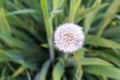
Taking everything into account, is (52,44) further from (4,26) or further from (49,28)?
(4,26)

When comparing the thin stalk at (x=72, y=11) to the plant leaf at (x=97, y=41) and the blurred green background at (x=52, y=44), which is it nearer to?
the blurred green background at (x=52, y=44)

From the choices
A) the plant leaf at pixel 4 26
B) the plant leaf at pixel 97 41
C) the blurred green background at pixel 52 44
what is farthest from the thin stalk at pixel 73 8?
the plant leaf at pixel 4 26

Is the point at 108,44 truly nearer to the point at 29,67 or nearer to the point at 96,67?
the point at 96,67

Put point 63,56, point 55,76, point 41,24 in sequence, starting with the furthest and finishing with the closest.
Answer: point 41,24
point 63,56
point 55,76

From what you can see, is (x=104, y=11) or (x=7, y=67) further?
(x=104, y=11)

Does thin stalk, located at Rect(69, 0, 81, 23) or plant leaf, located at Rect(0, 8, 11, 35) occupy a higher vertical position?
thin stalk, located at Rect(69, 0, 81, 23)

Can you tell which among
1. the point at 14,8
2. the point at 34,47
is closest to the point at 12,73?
the point at 34,47

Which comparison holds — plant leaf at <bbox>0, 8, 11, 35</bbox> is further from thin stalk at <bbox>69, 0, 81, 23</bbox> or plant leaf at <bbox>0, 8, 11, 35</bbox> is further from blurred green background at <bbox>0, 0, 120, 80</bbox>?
thin stalk at <bbox>69, 0, 81, 23</bbox>

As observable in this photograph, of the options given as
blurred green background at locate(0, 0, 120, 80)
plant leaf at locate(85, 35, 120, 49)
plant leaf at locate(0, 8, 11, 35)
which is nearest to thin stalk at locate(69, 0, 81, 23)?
blurred green background at locate(0, 0, 120, 80)
